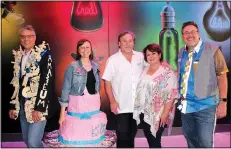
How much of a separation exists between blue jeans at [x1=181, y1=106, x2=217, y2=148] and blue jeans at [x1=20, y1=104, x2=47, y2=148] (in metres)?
1.51

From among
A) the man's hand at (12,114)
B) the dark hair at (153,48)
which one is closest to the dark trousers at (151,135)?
the dark hair at (153,48)

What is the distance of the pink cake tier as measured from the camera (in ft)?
9.92

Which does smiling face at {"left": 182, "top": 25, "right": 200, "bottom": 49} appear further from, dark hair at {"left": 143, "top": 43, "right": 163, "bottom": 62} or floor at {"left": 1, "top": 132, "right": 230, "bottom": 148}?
floor at {"left": 1, "top": 132, "right": 230, "bottom": 148}

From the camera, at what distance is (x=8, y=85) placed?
3.16 metres

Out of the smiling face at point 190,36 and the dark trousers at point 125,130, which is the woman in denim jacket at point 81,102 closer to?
the dark trousers at point 125,130

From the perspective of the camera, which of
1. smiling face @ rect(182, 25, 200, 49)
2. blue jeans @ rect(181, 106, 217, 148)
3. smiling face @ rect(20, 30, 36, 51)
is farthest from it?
smiling face @ rect(20, 30, 36, 51)

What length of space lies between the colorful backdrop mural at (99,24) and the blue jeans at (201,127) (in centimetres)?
17

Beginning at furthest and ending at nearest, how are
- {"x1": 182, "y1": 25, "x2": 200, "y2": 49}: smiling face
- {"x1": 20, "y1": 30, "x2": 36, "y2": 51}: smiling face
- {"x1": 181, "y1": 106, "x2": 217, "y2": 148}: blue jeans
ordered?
{"x1": 20, "y1": 30, "x2": 36, "y2": 51}: smiling face < {"x1": 182, "y1": 25, "x2": 200, "y2": 49}: smiling face < {"x1": 181, "y1": 106, "x2": 217, "y2": 148}: blue jeans

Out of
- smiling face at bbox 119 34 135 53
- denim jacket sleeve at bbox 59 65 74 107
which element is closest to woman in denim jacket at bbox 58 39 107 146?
denim jacket sleeve at bbox 59 65 74 107

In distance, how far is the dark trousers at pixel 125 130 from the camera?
308 cm

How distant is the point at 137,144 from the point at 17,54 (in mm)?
1643

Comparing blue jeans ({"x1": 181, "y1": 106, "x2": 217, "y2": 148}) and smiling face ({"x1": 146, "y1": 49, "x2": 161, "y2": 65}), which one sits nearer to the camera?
blue jeans ({"x1": 181, "y1": 106, "x2": 217, "y2": 148})

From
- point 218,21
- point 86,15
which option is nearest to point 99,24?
point 86,15

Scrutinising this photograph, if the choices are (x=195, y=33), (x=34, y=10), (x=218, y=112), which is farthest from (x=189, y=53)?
(x=34, y=10)
